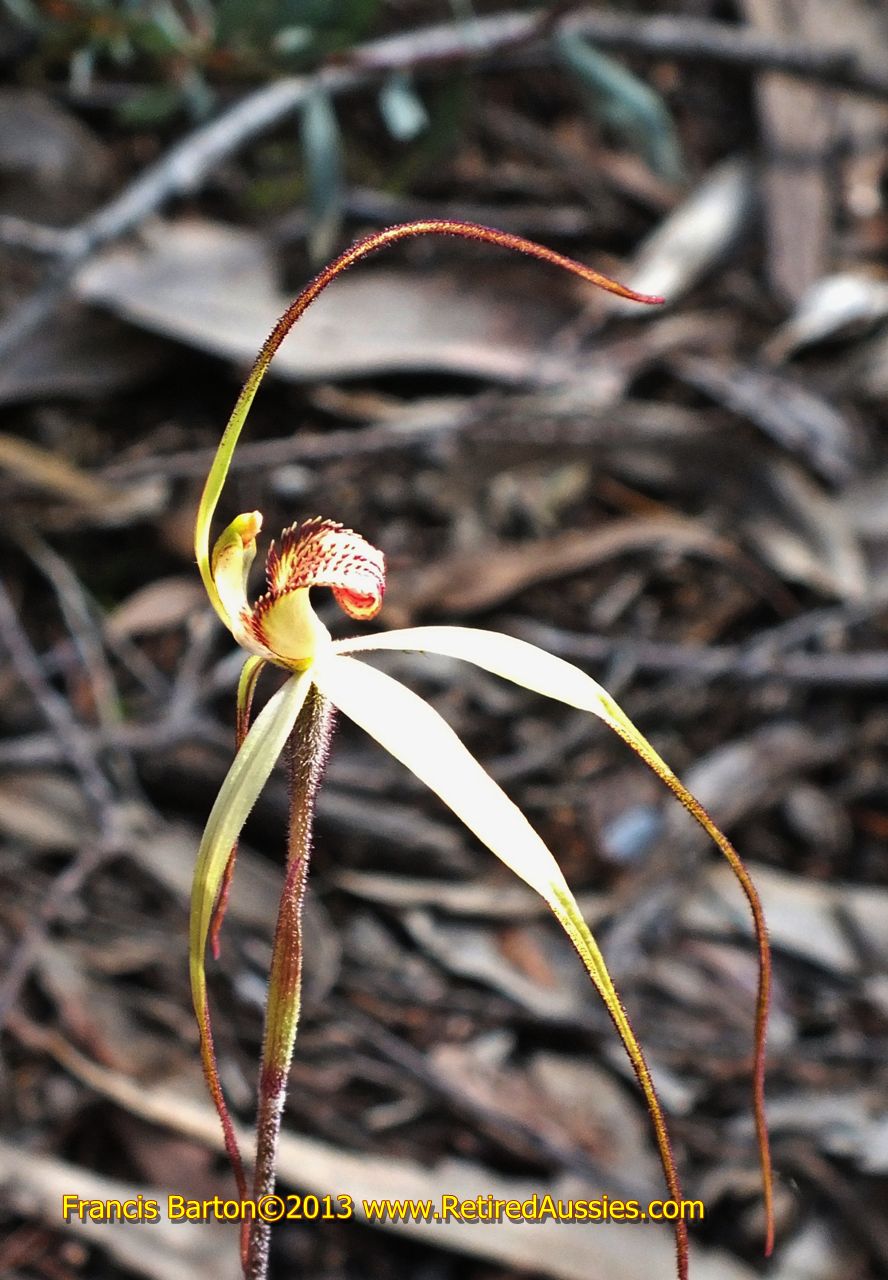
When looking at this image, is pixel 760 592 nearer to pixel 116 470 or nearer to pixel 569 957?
pixel 569 957

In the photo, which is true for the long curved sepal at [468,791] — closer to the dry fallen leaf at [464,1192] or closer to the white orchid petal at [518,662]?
the white orchid petal at [518,662]

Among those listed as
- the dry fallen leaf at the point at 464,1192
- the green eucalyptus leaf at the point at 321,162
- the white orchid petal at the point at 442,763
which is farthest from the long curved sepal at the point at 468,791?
the green eucalyptus leaf at the point at 321,162

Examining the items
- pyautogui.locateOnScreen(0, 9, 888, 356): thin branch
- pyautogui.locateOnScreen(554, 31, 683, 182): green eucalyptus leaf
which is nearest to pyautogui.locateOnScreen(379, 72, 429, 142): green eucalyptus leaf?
pyautogui.locateOnScreen(0, 9, 888, 356): thin branch

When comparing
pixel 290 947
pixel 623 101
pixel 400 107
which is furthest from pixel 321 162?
pixel 290 947

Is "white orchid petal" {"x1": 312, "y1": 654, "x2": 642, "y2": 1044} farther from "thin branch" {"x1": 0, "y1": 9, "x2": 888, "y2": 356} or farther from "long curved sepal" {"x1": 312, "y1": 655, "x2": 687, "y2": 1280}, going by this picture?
"thin branch" {"x1": 0, "y1": 9, "x2": 888, "y2": 356}

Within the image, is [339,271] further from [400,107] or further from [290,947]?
[400,107]

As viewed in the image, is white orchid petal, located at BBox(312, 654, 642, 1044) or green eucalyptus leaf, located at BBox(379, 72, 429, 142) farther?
green eucalyptus leaf, located at BBox(379, 72, 429, 142)
